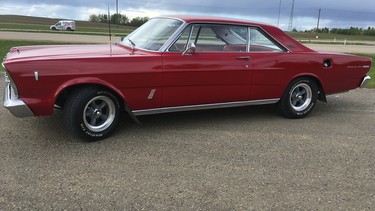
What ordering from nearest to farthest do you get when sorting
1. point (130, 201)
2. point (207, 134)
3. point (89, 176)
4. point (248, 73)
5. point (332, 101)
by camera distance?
point (130, 201) → point (89, 176) → point (207, 134) → point (248, 73) → point (332, 101)

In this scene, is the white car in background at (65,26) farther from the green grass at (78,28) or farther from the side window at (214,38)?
the side window at (214,38)

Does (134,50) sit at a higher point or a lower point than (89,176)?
higher

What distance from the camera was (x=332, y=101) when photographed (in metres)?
7.02

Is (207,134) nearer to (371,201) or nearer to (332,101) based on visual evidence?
(371,201)

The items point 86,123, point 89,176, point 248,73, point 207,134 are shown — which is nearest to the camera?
point 89,176

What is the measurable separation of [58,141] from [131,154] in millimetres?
955

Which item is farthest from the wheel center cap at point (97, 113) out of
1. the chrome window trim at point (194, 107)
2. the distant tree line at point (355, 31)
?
the distant tree line at point (355, 31)

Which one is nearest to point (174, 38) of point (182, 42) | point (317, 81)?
point (182, 42)

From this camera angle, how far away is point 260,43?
5293mm

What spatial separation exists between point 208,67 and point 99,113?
1515 millimetres

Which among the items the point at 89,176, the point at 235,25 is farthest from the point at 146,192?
the point at 235,25

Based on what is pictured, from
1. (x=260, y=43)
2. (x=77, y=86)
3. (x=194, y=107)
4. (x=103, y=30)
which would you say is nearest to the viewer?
(x=77, y=86)

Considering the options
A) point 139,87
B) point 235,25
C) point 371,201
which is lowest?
point 371,201

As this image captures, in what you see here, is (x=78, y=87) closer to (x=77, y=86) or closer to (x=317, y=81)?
(x=77, y=86)
